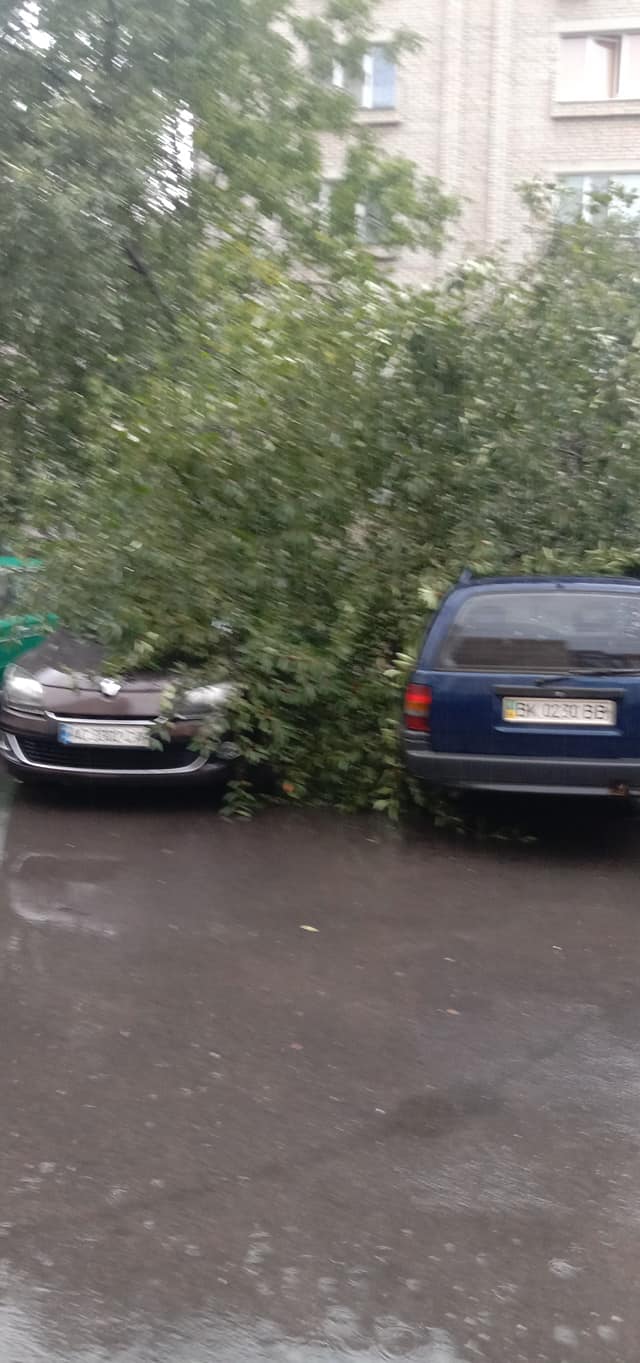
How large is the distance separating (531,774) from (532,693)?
0.43 meters

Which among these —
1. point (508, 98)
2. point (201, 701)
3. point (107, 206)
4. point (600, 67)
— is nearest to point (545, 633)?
point (201, 701)

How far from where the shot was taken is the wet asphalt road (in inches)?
126

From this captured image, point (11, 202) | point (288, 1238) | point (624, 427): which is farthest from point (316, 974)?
point (11, 202)

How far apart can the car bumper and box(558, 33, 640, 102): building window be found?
21223mm

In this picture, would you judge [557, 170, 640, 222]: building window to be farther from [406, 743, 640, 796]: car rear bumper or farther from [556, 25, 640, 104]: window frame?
[556, 25, 640, 104]: window frame

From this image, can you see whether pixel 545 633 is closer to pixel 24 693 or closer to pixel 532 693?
pixel 532 693

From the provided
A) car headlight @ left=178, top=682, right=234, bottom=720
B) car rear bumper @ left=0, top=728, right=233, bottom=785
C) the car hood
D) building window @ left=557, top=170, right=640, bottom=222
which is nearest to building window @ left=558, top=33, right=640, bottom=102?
building window @ left=557, top=170, right=640, bottom=222

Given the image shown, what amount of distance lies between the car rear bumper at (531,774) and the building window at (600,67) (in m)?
21.6

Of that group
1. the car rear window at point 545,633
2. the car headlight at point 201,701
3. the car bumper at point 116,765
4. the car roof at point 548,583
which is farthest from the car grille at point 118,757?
the car roof at point 548,583

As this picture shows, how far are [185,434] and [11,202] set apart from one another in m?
3.66

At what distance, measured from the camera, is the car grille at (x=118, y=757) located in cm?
849

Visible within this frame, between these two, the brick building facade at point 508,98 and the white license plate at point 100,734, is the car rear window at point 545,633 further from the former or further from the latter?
the brick building facade at point 508,98

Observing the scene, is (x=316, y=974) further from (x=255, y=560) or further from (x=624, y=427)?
(x=624, y=427)

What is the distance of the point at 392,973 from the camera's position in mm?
5719
